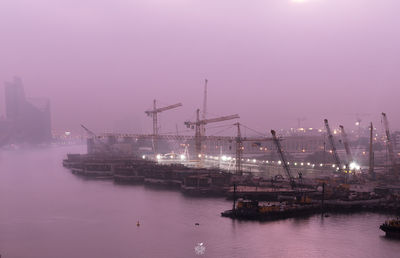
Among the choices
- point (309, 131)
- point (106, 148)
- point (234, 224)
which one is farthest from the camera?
point (309, 131)

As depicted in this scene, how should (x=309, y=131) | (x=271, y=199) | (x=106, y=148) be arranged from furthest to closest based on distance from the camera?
(x=309, y=131), (x=106, y=148), (x=271, y=199)

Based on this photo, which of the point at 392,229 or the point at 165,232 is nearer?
the point at 392,229

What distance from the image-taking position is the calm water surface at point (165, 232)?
Answer: 888 cm

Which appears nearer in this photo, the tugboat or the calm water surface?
the calm water surface

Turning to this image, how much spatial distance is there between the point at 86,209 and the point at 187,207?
277 cm

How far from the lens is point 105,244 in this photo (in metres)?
9.42

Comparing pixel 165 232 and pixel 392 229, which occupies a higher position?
pixel 392 229

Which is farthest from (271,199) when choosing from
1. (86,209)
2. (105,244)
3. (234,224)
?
(105,244)

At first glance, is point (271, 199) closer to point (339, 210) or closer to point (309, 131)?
point (339, 210)

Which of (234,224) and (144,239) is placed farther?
(234,224)

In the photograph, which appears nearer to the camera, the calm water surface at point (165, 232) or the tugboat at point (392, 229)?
the calm water surface at point (165, 232)

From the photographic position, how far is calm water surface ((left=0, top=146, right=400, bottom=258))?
8875 mm

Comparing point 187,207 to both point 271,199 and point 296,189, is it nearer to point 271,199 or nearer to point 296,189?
point 271,199

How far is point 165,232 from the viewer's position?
10.4m
